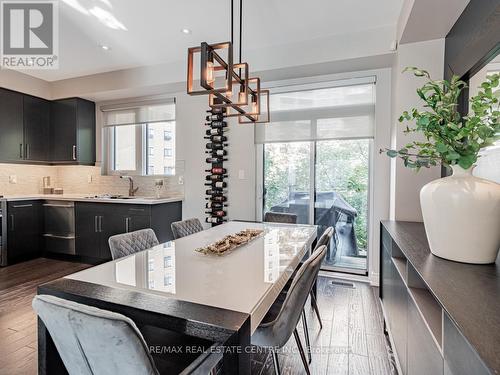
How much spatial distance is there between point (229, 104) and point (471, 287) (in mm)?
1542

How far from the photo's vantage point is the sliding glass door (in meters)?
3.31

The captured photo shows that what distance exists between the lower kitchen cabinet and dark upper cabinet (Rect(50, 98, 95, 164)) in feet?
3.19

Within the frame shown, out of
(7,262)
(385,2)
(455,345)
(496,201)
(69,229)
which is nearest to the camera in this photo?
(455,345)

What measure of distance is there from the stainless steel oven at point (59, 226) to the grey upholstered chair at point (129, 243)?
108 inches

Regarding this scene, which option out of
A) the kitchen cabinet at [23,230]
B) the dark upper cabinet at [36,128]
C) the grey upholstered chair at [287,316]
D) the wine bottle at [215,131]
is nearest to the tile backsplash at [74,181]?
the dark upper cabinet at [36,128]

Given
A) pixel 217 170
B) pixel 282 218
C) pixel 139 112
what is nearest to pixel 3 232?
pixel 139 112

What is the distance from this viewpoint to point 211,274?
1.31m

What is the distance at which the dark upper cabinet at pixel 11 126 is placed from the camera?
150 inches

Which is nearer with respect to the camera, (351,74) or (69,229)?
(351,74)

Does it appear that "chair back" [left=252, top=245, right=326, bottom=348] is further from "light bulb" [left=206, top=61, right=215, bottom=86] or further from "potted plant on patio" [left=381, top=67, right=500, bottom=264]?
"light bulb" [left=206, top=61, right=215, bottom=86]

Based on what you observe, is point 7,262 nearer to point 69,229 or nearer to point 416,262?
point 69,229

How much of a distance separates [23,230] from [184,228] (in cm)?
309

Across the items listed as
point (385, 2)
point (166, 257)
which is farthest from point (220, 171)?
point (385, 2)

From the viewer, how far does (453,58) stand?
216cm
